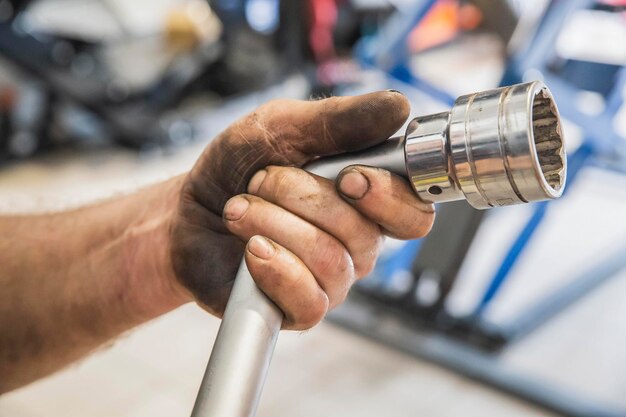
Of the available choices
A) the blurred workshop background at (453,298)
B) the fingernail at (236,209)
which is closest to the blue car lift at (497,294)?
the blurred workshop background at (453,298)

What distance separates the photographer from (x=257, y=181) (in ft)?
1.85

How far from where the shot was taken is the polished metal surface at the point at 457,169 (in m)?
0.42

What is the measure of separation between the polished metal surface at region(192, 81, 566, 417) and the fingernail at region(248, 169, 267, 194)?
0.11 metres

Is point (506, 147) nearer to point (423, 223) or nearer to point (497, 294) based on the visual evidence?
point (423, 223)

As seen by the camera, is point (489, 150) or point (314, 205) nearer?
point (489, 150)

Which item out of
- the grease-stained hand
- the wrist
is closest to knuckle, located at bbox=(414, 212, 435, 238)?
the grease-stained hand

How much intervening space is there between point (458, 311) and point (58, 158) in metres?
2.42

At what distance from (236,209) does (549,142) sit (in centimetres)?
27

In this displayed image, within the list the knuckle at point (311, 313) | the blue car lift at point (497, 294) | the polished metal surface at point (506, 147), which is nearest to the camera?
the polished metal surface at point (506, 147)

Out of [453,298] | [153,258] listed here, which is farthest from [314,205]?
[453,298]

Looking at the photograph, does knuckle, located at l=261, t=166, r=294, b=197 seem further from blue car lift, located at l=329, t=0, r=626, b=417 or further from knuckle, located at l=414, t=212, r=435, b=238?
blue car lift, located at l=329, t=0, r=626, b=417

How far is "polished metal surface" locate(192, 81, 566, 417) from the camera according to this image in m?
0.42

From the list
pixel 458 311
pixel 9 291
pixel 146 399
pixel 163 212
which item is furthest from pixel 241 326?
pixel 458 311

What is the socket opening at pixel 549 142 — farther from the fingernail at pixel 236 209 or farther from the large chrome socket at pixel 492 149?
the fingernail at pixel 236 209
